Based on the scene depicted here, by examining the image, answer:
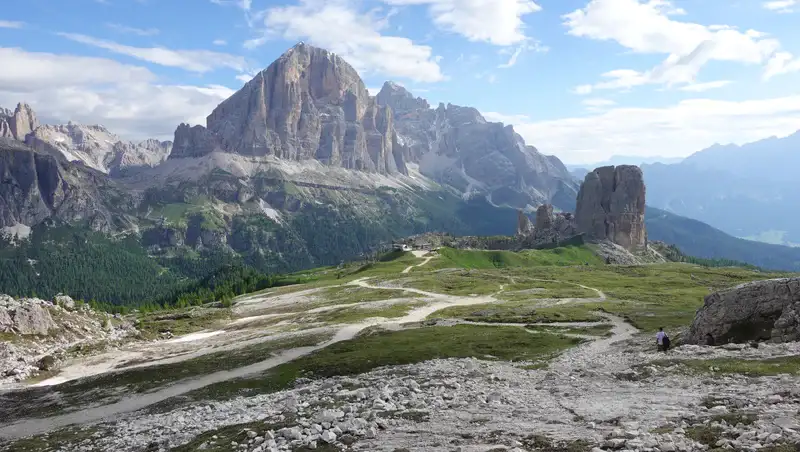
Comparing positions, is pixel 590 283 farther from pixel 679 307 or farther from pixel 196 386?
pixel 196 386

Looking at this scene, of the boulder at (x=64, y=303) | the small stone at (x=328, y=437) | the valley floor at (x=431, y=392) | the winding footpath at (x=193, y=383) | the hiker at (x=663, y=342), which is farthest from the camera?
the boulder at (x=64, y=303)

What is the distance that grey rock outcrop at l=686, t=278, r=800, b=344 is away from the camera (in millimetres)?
48844

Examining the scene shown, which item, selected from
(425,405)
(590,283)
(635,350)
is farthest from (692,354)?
(590,283)

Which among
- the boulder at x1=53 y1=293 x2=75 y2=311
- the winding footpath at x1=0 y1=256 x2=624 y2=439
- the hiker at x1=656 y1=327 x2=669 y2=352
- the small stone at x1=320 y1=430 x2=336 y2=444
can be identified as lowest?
the winding footpath at x1=0 y1=256 x2=624 y2=439

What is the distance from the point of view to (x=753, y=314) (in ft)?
171

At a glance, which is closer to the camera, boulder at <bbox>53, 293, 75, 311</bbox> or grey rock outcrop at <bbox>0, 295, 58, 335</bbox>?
grey rock outcrop at <bbox>0, 295, 58, 335</bbox>

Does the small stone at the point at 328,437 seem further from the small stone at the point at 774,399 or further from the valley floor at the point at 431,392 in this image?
the small stone at the point at 774,399

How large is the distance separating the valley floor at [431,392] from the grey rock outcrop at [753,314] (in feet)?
21.2

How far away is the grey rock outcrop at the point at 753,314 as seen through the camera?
48844 mm

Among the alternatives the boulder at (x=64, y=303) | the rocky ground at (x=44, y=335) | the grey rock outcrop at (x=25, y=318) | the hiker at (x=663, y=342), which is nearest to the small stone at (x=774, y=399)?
the hiker at (x=663, y=342)

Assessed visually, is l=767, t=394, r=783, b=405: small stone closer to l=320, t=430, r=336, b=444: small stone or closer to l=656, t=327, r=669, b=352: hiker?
l=320, t=430, r=336, b=444: small stone

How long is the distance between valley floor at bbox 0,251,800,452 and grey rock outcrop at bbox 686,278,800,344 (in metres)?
6.47

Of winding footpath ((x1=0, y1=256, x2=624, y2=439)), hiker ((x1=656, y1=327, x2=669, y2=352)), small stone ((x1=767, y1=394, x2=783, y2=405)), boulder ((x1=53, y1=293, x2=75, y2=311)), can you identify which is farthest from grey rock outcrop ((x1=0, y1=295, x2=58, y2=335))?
small stone ((x1=767, y1=394, x2=783, y2=405))

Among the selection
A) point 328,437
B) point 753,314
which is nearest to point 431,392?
point 328,437
